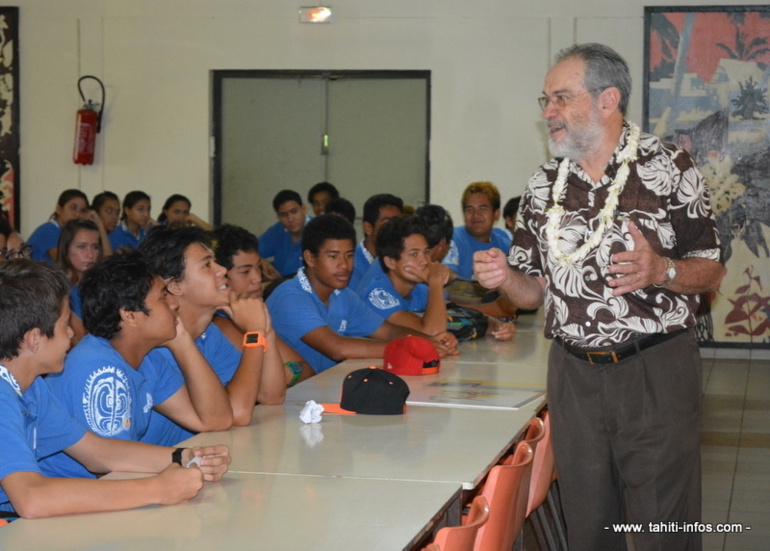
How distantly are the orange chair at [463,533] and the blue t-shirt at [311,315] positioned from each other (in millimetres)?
2188

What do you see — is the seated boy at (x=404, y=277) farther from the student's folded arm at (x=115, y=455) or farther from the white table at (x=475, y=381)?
the student's folded arm at (x=115, y=455)

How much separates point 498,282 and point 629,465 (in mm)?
593

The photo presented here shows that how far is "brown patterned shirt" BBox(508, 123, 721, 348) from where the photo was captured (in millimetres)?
2529

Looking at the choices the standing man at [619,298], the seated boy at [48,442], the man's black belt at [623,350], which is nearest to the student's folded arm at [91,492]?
the seated boy at [48,442]

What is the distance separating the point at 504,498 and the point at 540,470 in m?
0.72

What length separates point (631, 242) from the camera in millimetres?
2533

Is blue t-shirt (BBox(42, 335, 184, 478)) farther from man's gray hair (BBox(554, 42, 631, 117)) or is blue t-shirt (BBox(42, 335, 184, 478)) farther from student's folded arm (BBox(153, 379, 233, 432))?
man's gray hair (BBox(554, 42, 631, 117))

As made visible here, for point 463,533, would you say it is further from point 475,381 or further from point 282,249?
point 282,249

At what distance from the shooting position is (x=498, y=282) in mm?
2656

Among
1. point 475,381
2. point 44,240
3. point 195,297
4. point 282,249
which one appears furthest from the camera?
point 282,249

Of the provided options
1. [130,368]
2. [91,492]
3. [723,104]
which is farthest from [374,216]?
[91,492]

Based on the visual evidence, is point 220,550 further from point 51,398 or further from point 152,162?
point 152,162

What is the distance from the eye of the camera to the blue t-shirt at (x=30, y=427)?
211 cm

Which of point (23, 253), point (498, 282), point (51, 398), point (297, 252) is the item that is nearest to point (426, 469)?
point (498, 282)
